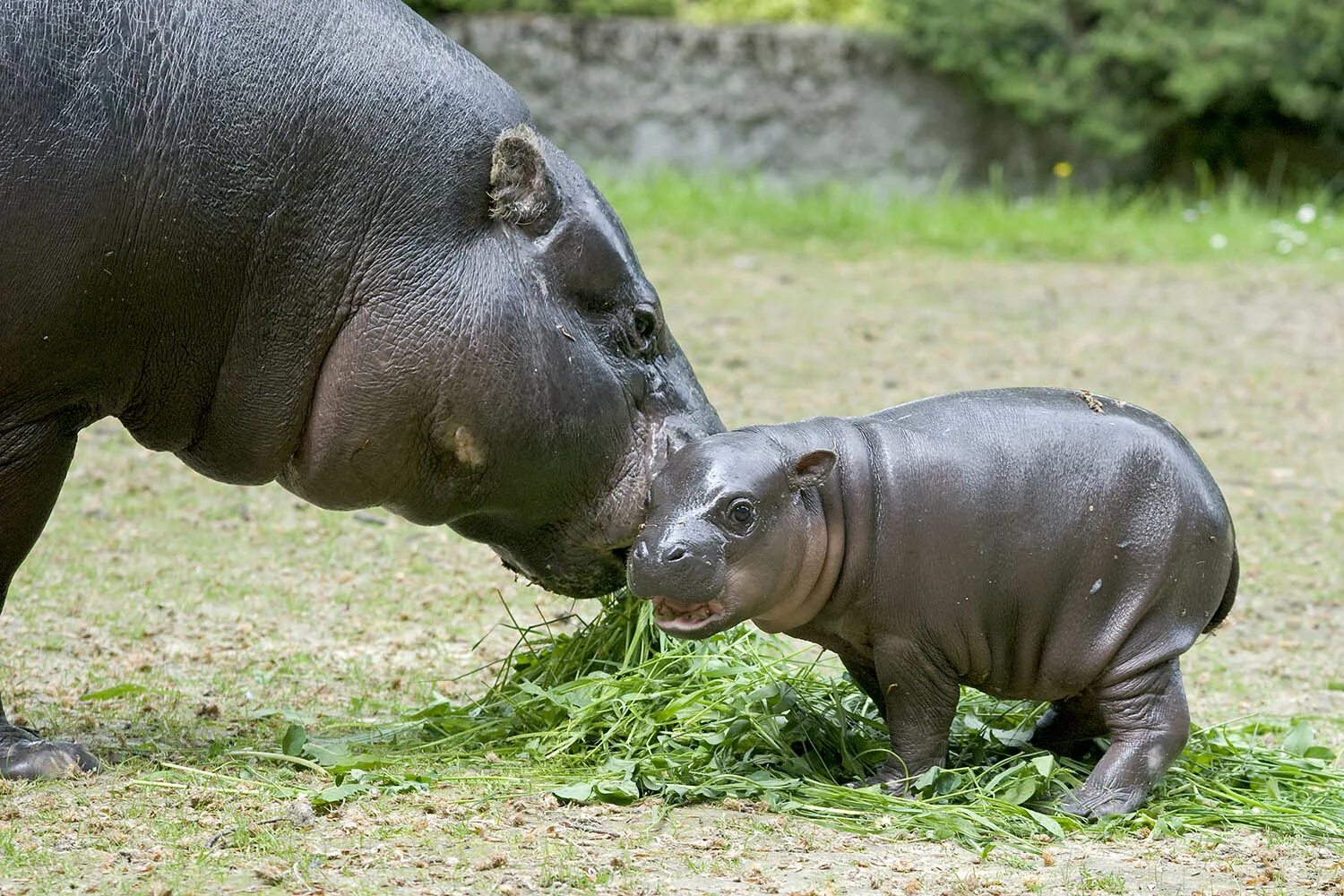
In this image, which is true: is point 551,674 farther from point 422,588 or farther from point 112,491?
point 112,491

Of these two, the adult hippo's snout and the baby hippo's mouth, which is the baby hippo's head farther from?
the adult hippo's snout

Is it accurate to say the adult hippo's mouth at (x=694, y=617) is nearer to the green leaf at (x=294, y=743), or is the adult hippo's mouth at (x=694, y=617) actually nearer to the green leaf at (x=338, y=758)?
the green leaf at (x=338, y=758)

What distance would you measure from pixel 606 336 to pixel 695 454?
0.41 meters

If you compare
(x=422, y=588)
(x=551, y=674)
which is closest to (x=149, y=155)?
(x=551, y=674)

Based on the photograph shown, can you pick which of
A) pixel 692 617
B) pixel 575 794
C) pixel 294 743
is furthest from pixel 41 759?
pixel 692 617

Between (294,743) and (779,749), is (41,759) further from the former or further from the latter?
(779,749)

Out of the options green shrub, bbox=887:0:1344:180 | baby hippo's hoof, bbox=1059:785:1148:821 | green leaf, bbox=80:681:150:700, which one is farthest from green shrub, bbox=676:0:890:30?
baby hippo's hoof, bbox=1059:785:1148:821

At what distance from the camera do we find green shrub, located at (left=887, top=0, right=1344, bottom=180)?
548 inches

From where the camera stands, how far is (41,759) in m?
4.37

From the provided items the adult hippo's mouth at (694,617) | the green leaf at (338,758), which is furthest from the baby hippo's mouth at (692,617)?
the green leaf at (338,758)

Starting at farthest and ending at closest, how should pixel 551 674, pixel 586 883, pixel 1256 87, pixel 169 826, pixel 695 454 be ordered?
pixel 1256 87
pixel 551 674
pixel 695 454
pixel 169 826
pixel 586 883

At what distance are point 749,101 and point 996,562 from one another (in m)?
10.6

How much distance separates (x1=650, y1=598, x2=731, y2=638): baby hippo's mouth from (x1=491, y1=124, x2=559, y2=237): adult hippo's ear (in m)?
0.96

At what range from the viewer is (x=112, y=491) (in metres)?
8.02
